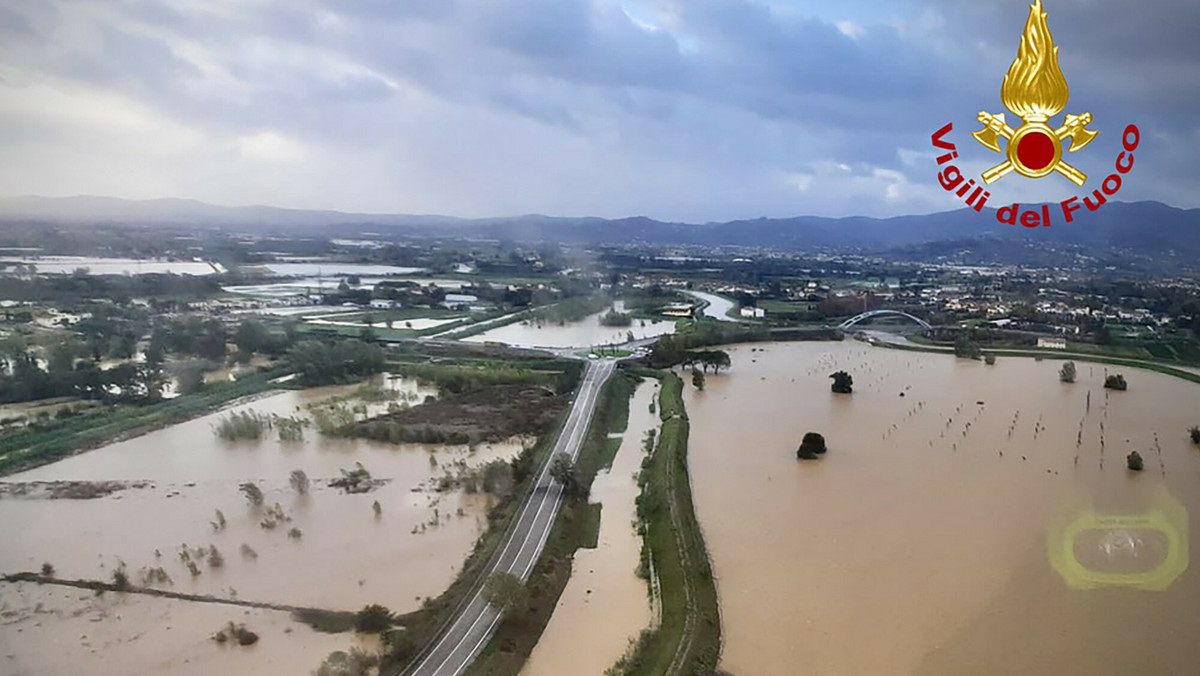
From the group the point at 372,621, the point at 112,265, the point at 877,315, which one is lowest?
the point at 372,621

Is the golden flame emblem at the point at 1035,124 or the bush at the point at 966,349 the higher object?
the golden flame emblem at the point at 1035,124

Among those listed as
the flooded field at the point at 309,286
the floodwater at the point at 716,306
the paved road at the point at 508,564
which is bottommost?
the paved road at the point at 508,564

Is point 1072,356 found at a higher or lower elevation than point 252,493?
higher

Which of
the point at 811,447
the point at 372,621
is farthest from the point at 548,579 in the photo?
the point at 811,447

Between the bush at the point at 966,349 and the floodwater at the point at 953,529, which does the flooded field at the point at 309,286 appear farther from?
the bush at the point at 966,349

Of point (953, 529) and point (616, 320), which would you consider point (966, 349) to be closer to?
point (616, 320)

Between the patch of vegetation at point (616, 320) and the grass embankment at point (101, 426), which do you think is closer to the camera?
the grass embankment at point (101, 426)

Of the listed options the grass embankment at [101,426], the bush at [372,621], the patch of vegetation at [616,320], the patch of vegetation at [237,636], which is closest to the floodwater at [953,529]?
the bush at [372,621]

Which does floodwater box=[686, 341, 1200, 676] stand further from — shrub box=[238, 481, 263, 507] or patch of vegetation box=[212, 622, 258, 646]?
shrub box=[238, 481, 263, 507]
